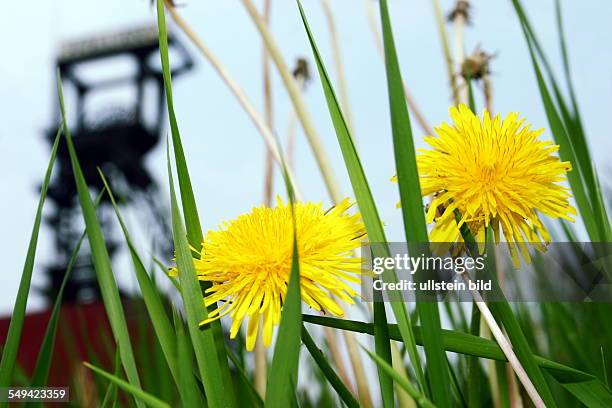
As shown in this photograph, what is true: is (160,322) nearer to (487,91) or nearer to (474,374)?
(474,374)

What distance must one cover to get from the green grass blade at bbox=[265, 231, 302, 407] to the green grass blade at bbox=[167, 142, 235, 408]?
0.04 meters

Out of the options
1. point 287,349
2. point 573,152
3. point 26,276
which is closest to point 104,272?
point 26,276

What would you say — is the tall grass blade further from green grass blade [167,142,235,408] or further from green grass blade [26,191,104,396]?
green grass blade [26,191,104,396]

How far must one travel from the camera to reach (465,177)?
10.8 inches

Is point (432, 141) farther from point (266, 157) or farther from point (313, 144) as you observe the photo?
point (266, 157)

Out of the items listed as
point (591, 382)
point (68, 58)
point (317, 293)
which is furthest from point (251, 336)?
point (68, 58)

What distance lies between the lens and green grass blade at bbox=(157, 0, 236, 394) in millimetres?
268

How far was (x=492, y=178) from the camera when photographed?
271mm

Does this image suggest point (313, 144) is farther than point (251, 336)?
Yes

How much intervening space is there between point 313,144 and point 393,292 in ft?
0.74

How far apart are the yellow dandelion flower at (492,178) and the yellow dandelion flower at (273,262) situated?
0.04m

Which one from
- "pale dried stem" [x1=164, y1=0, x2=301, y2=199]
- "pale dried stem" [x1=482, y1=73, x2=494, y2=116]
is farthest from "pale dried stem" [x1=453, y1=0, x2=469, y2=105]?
"pale dried stem" [x1=164, y1=0, x2=301, y2=199]

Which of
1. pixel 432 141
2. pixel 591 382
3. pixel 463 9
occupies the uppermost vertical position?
pixel 463 9

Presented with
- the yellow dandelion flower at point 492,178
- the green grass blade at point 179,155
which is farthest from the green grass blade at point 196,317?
the yellow dandelion flower at point 492,178
